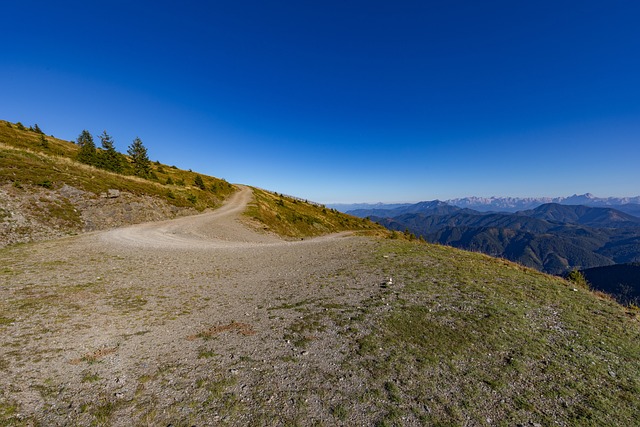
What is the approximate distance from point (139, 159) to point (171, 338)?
218ft

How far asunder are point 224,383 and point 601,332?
1410 centimetres

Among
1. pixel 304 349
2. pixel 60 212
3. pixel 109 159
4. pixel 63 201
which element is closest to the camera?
pixel 304 349

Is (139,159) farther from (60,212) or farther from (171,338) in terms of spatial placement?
(171,338)

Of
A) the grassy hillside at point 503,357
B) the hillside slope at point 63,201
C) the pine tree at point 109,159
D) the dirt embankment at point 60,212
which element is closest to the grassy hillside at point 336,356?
the grassy hillside at point 503,357

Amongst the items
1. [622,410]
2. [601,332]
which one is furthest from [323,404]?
[601,332]

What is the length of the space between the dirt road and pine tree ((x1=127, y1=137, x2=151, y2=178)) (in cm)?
4621

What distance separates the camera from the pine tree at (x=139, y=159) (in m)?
58.6

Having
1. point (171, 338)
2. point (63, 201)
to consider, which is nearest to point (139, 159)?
point (63, 201)

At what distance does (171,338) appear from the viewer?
9086 mm

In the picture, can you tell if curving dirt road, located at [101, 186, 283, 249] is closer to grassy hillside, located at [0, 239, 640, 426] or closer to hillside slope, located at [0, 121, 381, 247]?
hillside slope, located at [0, 121, 381, 247]

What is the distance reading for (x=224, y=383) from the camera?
677 cm

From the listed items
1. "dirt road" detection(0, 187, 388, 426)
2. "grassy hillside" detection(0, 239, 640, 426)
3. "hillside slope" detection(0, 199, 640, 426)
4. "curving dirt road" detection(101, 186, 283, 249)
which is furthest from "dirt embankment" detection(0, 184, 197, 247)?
"grassy hillside" detection(0, 239, 640, 426)

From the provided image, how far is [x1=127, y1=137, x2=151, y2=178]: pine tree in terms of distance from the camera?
5856 centimetres

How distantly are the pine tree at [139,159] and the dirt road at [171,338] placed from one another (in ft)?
152
